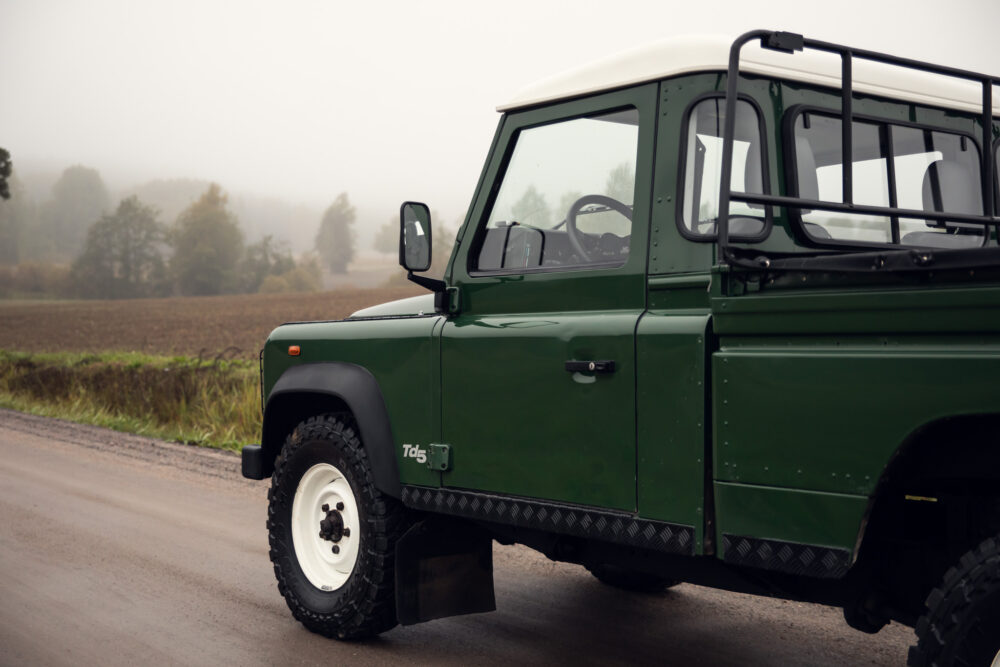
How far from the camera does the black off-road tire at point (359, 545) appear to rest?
15.0 ft

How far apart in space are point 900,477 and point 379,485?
2.24 meters

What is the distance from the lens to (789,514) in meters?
2.99

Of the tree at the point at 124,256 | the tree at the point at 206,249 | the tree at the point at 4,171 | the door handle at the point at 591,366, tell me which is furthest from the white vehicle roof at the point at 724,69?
the tree at the point at 206,249

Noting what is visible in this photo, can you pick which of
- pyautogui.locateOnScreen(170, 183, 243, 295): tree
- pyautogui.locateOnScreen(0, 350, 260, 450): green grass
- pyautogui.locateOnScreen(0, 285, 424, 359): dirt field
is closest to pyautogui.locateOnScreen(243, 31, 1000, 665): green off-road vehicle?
pyautogui.locateOnScreen(0, 350, 260, 450): green grass

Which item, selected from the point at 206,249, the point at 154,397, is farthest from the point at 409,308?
the point at 206,249

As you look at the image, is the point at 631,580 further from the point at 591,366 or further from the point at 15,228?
the point at 15,228

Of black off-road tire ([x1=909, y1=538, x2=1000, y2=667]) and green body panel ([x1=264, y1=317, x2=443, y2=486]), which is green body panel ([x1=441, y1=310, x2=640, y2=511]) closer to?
green body panel ([x1=264, y1=317, x2=443, y2=486])

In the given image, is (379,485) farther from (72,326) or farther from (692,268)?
(72,326)

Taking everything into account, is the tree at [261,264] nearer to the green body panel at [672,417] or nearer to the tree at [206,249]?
the tree at [206,249]

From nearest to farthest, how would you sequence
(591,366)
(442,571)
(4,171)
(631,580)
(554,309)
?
1. (591,366)
2. (554,309)
3. (442,571)
4. (631,580)
5. (4,171)

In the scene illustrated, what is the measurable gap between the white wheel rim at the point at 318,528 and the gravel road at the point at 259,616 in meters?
0.29

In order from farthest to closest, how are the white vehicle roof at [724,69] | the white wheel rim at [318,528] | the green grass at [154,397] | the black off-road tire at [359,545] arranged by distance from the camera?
the green grass at [154,397]
the white wheel rim at [318,528]
the black off-road tire at [359,545]
the white vehicle roof at [724,69]

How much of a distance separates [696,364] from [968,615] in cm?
101

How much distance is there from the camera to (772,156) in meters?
3.54
